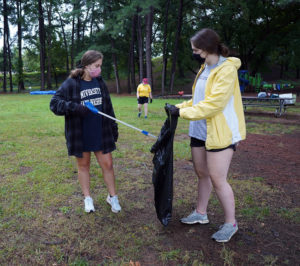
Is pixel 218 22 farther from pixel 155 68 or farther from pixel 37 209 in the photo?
pixel 37 209

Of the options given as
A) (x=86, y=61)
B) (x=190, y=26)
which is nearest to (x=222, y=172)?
(x=86, y=61)

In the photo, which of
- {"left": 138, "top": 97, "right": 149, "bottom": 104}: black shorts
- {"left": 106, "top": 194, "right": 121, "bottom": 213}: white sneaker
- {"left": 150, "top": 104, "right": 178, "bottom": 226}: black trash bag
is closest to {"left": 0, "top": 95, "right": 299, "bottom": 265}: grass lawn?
{"left": 106, "top": 194, "right": 121, "bottom": 213}: white sneaker

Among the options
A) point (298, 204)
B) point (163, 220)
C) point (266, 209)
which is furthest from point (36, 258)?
point (298, 204)

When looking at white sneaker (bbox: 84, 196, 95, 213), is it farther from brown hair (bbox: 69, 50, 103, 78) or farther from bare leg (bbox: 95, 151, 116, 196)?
brown hair (bbox: 69, 50, 103, 78)

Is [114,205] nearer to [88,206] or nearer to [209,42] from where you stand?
[88,206]

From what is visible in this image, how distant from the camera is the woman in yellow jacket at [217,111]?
2160 millimetres

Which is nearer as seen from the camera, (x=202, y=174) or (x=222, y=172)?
(x=222, y=172)

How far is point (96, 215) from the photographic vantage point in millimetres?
3053

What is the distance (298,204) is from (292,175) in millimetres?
1082

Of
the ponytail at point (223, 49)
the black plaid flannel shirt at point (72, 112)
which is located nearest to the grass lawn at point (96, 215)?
the black plaid flannel shirt at point (72, 112)

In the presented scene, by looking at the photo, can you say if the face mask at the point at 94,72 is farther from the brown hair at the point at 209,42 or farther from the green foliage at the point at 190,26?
the green foliage at the point at 190,26

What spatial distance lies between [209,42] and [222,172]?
1087 millimetres

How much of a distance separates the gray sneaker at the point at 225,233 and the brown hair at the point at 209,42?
1.56m

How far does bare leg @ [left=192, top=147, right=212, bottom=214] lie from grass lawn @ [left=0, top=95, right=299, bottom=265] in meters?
0.31
